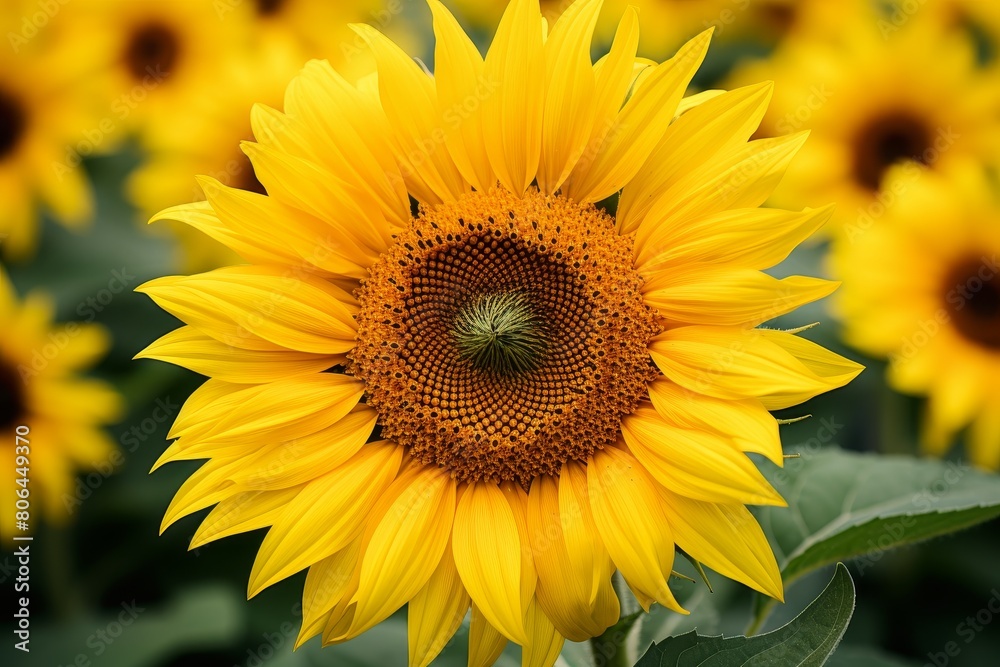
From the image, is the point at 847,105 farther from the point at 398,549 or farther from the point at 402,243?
the point at 398,549

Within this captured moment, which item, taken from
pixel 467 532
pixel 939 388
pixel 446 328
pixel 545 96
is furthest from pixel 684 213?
pixel 939 388

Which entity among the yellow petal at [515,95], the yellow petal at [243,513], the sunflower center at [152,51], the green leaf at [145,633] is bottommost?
the green leaf at [145,633]

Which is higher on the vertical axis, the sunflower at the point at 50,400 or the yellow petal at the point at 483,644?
the sunflower at the point at 50,400

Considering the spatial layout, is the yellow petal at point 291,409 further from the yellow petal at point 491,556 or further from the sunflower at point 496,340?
the yellow petal at point 491,556

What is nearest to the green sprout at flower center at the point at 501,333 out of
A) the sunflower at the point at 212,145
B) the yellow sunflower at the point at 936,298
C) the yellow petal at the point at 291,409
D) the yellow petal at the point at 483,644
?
the yellow petal at the point at 291,409

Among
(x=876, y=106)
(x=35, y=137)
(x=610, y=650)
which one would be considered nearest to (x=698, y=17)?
(x=876, y=106)

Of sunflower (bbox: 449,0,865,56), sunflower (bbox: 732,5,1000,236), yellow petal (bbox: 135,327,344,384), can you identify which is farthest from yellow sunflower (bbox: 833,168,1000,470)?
yellow petal (bbox: 135,327,344,384)

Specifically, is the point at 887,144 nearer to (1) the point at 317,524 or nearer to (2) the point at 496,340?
(2) the point at 496,340

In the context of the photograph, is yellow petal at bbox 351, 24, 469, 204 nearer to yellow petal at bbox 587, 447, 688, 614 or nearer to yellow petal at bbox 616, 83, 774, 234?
yellow petal at bbox 616, 83, 774, 234

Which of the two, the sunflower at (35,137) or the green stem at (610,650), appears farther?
the sunflower at (35,137)
